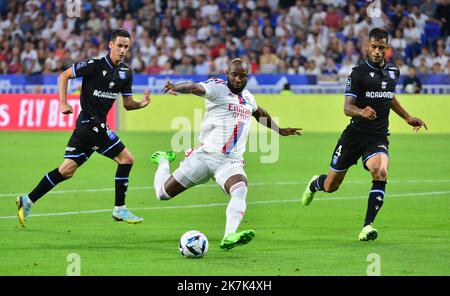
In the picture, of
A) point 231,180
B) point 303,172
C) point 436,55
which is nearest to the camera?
point 231,180

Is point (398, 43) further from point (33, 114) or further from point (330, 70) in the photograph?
point (33, 114)

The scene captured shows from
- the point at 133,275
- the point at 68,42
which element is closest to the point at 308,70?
the point at 68,42

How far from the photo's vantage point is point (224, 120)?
37.7 feet

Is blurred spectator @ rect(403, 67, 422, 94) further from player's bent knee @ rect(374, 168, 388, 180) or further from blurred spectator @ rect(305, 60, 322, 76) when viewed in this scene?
player's bent knee @ rect(374, 168, 388, 180)

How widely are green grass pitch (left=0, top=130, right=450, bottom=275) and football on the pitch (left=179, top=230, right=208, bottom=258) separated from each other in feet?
0.40

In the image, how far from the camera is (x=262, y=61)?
3191 cm

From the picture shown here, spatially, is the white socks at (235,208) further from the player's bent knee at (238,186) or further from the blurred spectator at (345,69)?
the blurred spectator at (345,69)

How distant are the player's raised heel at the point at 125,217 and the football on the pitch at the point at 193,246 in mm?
2578

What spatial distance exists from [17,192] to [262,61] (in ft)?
53.6

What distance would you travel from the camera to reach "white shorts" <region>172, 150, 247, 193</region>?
11312 mm

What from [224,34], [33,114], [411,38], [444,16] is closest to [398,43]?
[411,38]

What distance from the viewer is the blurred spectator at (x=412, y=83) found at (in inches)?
1160

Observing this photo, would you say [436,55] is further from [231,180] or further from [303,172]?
[231,180]

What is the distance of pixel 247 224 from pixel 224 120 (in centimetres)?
225
